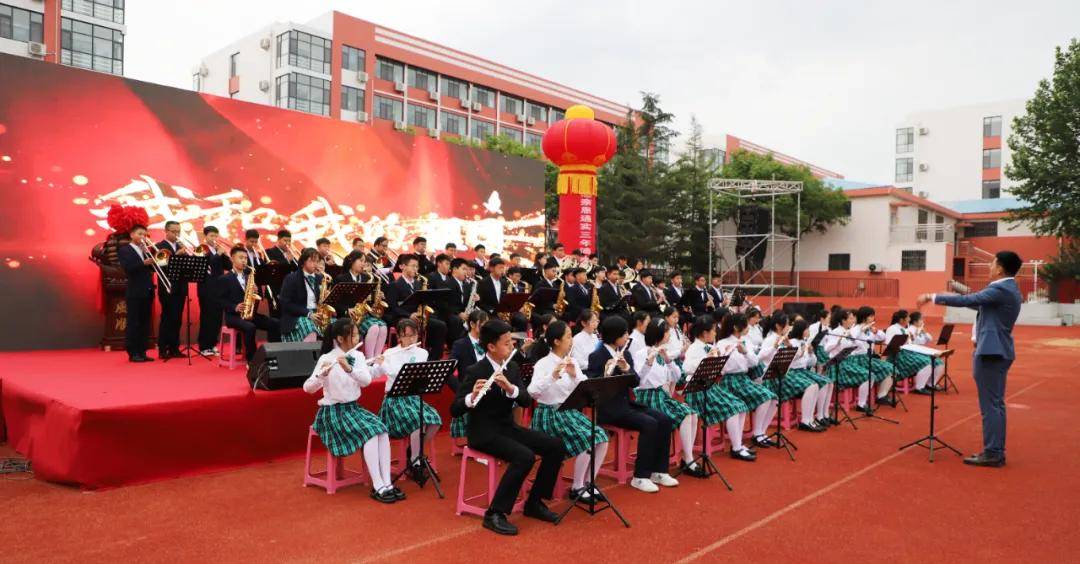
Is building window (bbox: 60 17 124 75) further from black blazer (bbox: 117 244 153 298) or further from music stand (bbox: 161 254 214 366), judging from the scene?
music stand (bbox: 161 254 214 366)

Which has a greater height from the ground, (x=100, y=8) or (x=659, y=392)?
(x=100, y=8)

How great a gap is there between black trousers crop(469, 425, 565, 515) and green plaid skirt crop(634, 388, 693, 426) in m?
1.55

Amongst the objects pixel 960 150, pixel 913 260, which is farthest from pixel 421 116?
pixel 960 150

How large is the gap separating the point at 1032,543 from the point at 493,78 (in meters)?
44.5

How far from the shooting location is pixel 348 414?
6.21m

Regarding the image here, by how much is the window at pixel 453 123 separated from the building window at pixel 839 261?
2303 centimetres

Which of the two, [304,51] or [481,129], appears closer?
[304,51]

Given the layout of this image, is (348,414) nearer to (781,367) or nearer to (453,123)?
(781,367)

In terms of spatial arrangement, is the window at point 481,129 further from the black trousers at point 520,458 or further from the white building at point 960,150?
the black trousers at point 520,458

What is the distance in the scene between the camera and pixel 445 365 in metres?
6.16

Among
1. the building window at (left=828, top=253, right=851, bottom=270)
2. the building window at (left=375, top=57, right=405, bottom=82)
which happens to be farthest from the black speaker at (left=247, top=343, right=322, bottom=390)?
the building window at (left=375, top=57, right=405, bottom=82)

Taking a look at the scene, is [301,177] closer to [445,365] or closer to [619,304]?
[619,304]

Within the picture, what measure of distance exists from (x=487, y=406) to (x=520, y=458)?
0.52 m

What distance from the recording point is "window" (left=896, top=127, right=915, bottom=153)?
5025 centimetres
